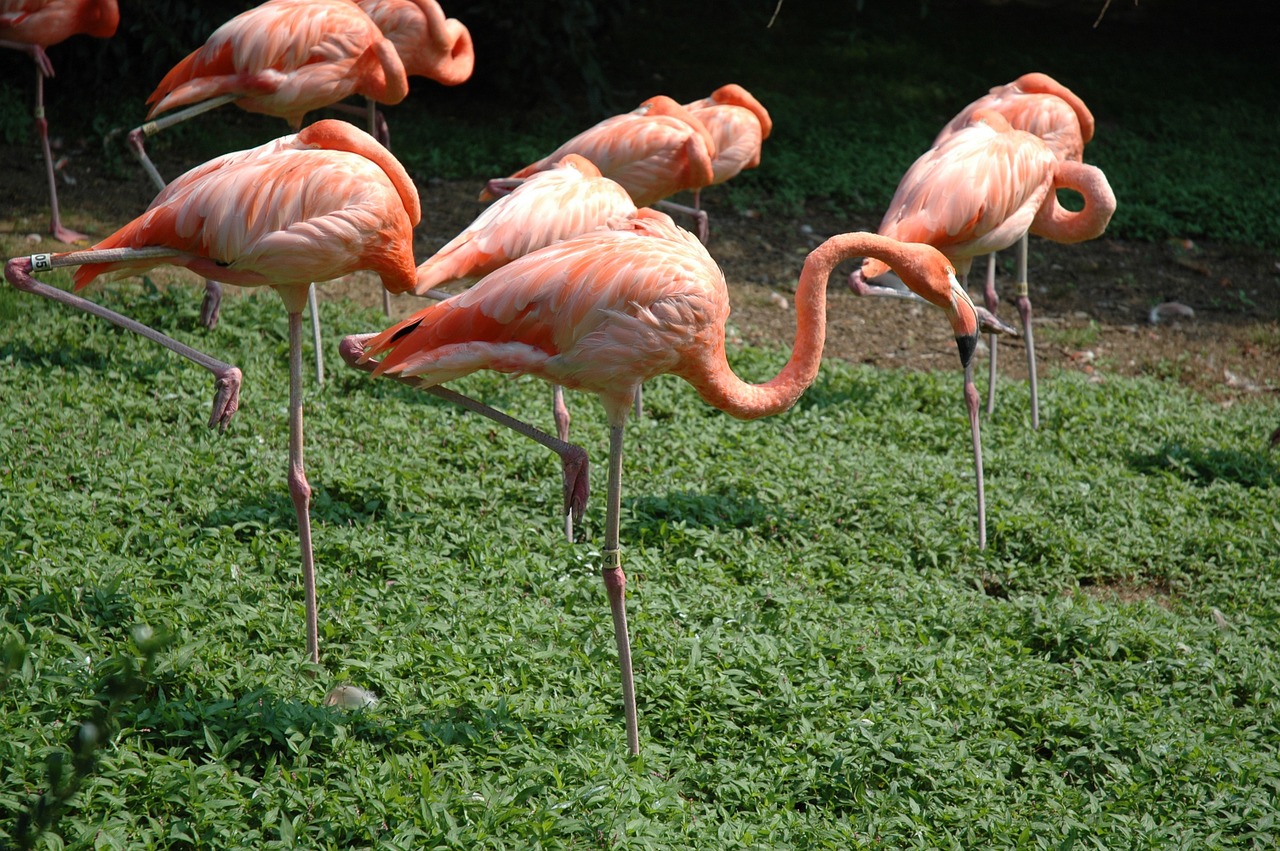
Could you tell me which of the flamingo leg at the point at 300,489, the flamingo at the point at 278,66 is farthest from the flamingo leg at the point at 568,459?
the flamingo at the point at 278,66

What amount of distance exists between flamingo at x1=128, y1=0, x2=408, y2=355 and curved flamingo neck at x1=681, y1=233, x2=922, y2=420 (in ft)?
8.12

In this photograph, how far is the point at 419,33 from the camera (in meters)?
6.62

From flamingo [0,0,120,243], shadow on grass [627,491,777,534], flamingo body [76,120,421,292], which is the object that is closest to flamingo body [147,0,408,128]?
flamingo [0,0,120,243]

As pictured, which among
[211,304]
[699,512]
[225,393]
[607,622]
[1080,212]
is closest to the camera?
[225,393]

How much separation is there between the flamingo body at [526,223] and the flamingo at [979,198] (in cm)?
115

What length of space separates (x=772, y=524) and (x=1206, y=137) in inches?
305

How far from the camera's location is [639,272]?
124 inches

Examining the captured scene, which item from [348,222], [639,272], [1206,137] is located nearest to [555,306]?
[639,272]

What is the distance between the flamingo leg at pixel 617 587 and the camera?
3.08 m

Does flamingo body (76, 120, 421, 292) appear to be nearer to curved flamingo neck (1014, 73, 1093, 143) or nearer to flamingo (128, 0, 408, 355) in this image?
flamingo (128, 0, 408, 355)

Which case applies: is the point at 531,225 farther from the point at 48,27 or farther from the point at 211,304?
the point at 48,27

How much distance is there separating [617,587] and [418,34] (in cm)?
460

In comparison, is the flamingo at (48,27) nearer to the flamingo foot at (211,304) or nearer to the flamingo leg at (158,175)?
the flamingo leg at (158,175)

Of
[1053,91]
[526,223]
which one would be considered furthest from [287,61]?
[1053,91]
